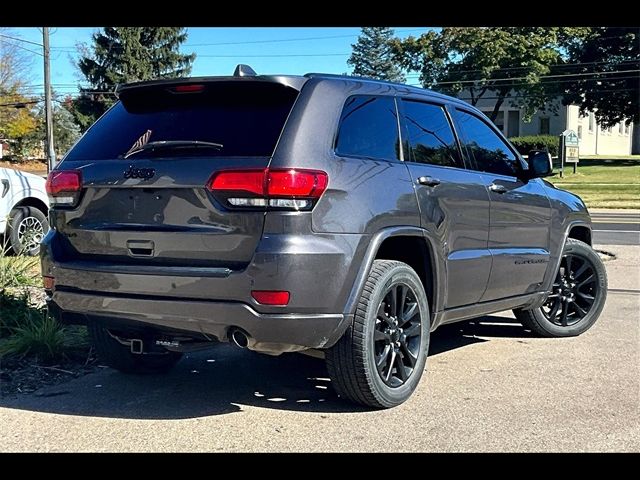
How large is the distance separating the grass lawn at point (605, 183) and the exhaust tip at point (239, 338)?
23386mm

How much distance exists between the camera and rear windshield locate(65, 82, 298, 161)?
154 inches

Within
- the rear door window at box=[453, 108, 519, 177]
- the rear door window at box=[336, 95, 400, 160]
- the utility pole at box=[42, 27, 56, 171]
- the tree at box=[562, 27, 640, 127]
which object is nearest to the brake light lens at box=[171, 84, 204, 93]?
the rear door window at box=[336, 95, 400, 160]

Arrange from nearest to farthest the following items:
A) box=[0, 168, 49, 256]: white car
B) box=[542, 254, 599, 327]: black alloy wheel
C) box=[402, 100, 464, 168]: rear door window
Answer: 1. box=[402, 100, 464, 168]: rear door window
2. box=[542, 254, 599, 327]: black alloy wheel
3. box=[0, 168, 49, 256]: white car

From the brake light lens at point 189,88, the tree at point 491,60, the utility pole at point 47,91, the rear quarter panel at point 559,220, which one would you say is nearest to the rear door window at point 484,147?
the rear quarter panel at point 559,220

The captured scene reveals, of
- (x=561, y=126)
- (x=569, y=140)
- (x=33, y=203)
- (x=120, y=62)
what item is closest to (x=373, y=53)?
(x=561, y=126)

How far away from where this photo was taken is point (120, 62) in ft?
174

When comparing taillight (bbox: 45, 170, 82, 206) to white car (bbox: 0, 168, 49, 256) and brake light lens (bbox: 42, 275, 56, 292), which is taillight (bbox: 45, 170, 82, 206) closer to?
brake light lens (bbox: 42, 275, 56, 292)

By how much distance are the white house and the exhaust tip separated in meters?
49.6

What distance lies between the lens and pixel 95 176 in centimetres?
413

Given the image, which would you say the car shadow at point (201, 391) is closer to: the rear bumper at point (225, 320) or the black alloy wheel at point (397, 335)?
the black alloy wheel at point (397, 335)

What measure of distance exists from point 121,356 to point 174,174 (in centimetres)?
162

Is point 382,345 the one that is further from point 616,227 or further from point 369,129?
point 616,227

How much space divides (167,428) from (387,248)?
1654 millimetres
